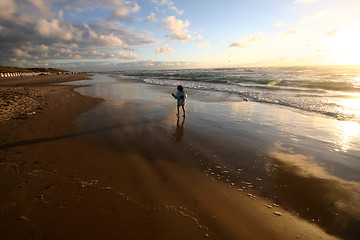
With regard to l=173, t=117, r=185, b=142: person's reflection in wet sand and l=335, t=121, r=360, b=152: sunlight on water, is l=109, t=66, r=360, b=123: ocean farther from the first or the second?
l=173, t=117, r=185, b=142: person's reflection in wet sand

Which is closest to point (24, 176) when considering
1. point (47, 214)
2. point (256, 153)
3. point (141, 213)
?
point (47, 214)

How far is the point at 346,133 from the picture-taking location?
728 cm

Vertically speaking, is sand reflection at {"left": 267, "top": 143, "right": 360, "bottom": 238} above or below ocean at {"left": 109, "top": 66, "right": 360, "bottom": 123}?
below

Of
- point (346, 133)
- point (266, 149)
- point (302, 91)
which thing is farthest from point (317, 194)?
point (302, 91)

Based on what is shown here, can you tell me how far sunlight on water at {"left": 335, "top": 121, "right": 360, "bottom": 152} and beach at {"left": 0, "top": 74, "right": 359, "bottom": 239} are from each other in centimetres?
92

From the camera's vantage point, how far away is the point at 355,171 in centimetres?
455

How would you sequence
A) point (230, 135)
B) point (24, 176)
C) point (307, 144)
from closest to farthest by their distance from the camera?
point (24, 176) < point (307, 144) < point (230, 135)

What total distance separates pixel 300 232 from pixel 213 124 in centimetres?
574

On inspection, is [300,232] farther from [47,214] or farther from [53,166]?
[53,166]

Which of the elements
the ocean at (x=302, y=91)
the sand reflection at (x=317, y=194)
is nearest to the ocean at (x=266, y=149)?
the sand reflection at (x=317, y=194)

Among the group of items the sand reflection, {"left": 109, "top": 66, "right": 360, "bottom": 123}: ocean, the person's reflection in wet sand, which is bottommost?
the sand reflection

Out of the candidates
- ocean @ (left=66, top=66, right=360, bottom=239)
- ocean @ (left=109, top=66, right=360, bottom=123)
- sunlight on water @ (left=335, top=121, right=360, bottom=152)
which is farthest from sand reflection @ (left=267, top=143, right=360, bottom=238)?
ocean @ (left=109, top=66, right=360, bottom=123)

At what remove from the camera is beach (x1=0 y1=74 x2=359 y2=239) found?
2.82 m

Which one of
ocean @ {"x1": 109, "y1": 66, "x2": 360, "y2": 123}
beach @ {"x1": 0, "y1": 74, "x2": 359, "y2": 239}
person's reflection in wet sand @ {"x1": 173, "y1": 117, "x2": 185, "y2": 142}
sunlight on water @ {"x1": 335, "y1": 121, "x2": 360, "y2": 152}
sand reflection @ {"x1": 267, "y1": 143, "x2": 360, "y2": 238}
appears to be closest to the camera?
beach @ {"x1": 0, "y1": 74, "x2": 359, "y2": 239}
